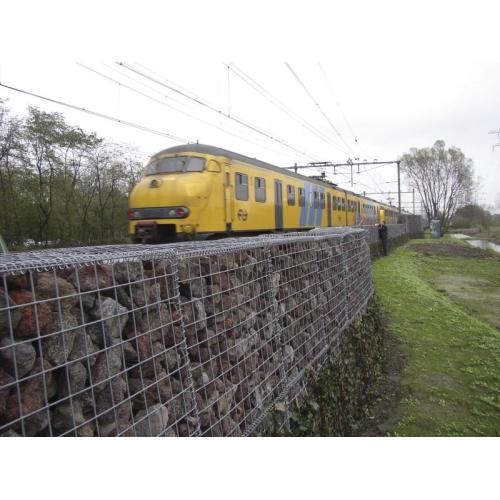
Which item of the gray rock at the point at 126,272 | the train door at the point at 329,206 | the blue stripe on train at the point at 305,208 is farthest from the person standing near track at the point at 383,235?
the gray rock at the point at 126,272

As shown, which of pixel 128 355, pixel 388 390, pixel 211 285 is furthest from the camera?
pixel 388 390

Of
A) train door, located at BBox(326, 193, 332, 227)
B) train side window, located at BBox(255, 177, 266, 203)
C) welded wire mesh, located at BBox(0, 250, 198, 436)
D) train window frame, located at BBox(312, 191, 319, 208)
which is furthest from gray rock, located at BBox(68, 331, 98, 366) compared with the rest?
train door, located at BBox(326, 193, 332, 227)

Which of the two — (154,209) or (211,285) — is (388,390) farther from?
(154,209)

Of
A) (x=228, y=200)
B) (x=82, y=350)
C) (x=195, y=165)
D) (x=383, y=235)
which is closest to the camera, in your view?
(x=82, y=350)

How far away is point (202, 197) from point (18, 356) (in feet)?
25.0

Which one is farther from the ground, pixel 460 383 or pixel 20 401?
pixel 20 401

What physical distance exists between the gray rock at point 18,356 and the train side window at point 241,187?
8.58 m

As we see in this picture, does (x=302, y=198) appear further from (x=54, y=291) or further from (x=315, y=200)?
(x=54, y=291)

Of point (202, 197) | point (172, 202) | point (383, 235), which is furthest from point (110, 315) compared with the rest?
point (383, 235)

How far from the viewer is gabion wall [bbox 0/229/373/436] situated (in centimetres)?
139

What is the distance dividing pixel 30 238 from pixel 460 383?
22126 mm

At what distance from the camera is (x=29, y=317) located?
4.56 feet

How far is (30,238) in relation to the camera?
2189 cm

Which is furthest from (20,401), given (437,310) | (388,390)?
(437,310)
